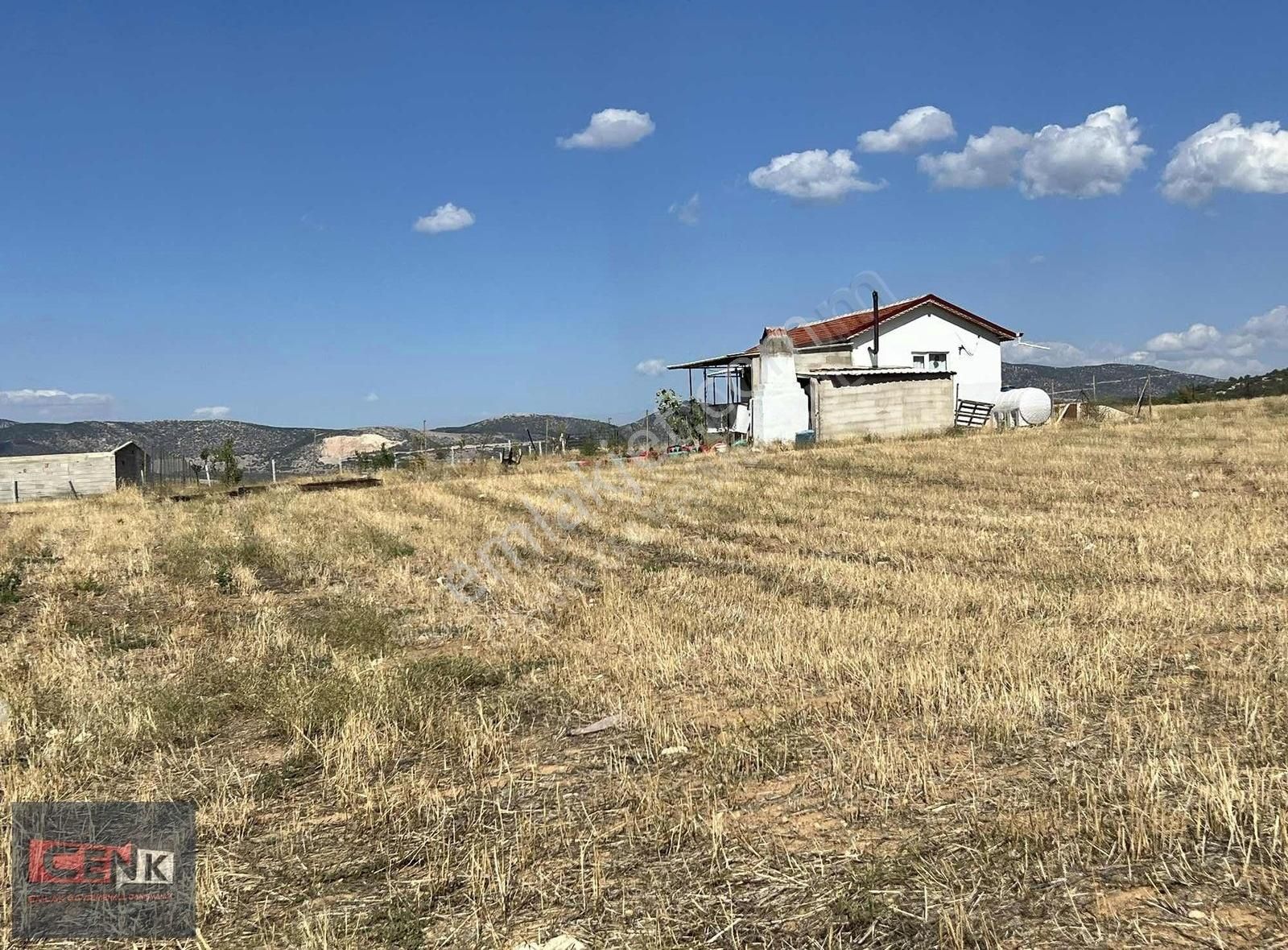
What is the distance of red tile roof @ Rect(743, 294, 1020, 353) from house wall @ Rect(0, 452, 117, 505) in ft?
116

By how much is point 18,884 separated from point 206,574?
8992 mm

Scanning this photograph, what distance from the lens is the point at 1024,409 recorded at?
3444cm

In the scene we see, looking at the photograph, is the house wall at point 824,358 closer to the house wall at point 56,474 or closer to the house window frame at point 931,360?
the house window frame at point 931,360

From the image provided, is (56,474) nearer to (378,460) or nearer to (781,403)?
(378,460)

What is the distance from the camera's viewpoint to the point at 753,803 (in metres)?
4.10

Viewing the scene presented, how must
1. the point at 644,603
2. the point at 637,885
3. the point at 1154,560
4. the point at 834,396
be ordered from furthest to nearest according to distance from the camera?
1. the point at 834,396
2. the point at 1154,560
3. the point at 644,603
4. the point at 637,885

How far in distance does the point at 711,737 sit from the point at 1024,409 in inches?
1319

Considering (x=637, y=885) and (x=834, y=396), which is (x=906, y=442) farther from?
(x=637, y=885)

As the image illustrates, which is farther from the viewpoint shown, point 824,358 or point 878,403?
point 824,358

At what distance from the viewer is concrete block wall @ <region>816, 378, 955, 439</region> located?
30984mm

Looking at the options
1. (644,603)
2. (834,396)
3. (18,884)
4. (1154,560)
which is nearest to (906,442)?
(834,396)

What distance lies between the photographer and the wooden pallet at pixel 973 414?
114ft

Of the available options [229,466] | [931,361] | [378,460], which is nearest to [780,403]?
[931,361]

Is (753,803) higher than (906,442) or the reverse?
the reverse
